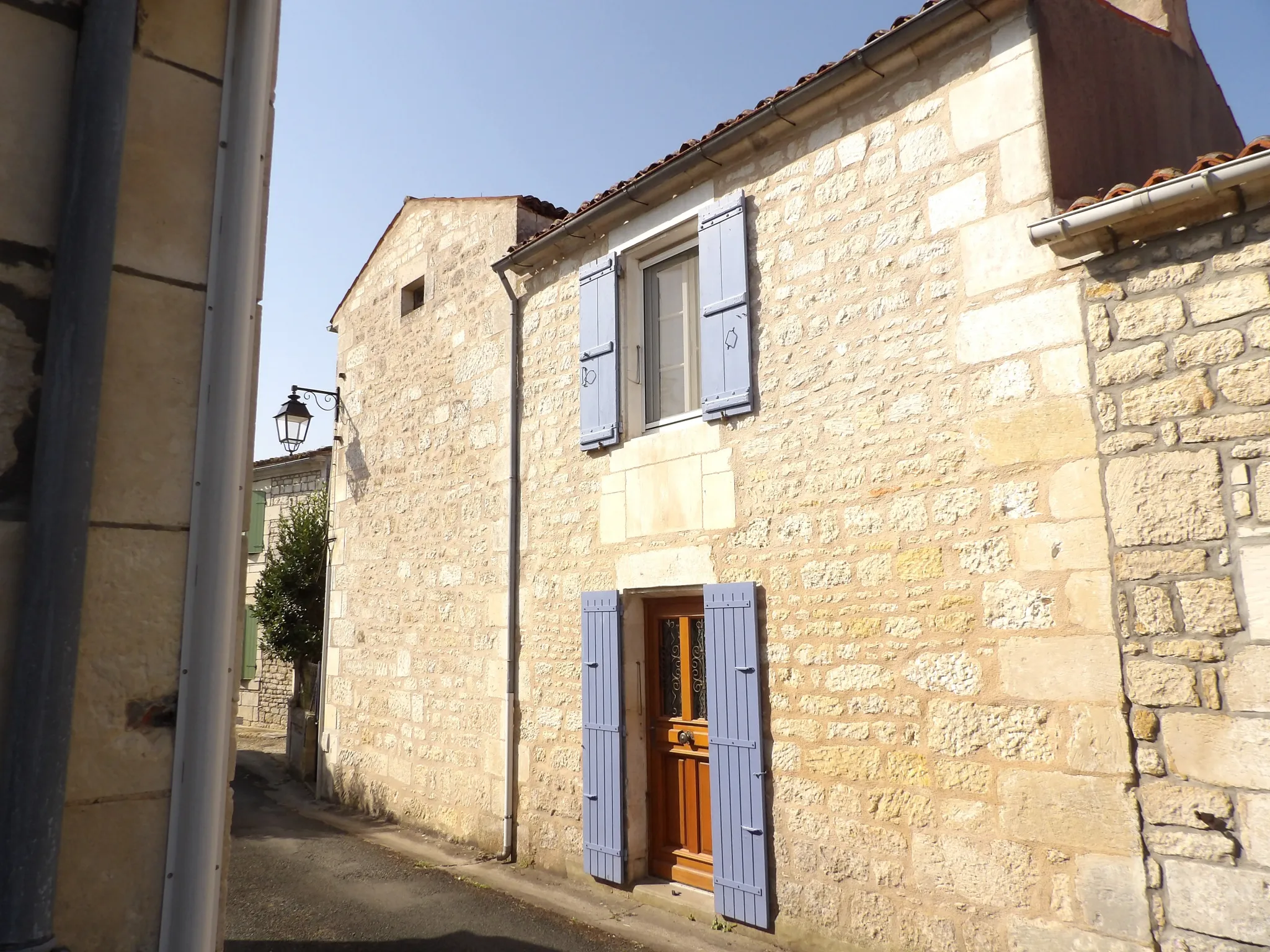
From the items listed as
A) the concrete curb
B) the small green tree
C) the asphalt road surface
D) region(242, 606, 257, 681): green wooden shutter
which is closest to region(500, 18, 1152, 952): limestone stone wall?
the concrete curb

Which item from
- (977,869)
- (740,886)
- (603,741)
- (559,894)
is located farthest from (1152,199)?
(559,894)

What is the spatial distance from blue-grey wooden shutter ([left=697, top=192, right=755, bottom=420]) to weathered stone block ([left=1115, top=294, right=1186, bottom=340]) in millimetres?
1875

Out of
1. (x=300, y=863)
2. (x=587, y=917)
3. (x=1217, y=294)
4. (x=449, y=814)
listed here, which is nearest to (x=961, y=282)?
(x=1217, y=294)

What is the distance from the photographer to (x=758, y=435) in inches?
192

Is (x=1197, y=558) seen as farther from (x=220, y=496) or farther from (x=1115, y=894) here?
(x=220, y=496)

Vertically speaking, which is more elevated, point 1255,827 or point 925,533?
point 925,533

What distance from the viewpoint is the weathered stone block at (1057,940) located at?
331cm

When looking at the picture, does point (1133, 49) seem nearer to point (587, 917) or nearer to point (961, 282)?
point (961, 282)

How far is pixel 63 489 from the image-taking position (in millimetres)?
1513

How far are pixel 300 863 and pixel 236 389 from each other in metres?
5.58

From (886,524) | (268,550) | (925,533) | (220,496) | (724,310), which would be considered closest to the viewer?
(220,496)

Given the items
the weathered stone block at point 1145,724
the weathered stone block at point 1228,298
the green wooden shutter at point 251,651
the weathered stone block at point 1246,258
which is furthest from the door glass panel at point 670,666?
the green wooden shutter at point 251,651

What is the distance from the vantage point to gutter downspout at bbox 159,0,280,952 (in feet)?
5.49

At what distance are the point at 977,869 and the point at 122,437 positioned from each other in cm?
359
